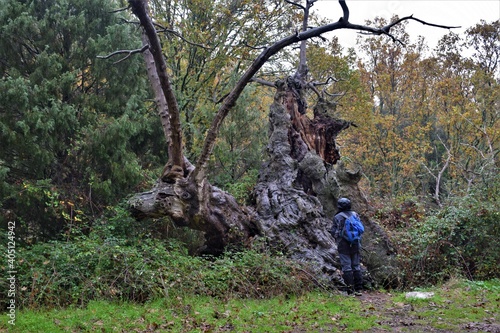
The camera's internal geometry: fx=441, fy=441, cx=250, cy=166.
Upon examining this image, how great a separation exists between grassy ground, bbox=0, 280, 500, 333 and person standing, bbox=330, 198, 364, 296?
A: 0.80 m

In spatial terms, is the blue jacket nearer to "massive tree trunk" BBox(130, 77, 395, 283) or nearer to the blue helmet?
the blue helmet

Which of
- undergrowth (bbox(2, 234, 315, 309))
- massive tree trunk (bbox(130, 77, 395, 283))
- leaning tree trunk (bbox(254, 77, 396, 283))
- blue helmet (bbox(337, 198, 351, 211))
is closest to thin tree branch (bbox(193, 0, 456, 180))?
massive tree trunk (bbox(130, 77, 395, 283))

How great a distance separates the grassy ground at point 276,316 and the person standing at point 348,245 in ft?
2.64

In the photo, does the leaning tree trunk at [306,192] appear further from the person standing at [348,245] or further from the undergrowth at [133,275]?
the undergrowth at [133,275]

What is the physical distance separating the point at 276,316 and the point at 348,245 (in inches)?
108

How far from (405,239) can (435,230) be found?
73 centimetres

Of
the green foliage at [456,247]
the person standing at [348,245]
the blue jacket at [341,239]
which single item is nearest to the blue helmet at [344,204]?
the person standing at [348,245]

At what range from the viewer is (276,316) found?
6375mm

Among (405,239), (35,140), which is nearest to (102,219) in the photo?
(35,140)

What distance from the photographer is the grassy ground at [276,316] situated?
5.61m

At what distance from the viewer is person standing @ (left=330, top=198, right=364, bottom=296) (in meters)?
8.45

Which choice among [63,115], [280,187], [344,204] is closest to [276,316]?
[344,204]

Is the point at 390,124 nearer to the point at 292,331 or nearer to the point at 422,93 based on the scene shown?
the point at 422,93

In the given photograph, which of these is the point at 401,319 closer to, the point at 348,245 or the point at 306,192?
the point at 348,245
